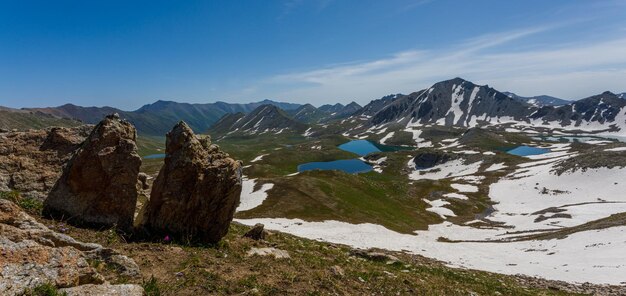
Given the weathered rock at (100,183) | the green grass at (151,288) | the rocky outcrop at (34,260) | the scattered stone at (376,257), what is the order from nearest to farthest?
the rocky outcrop at (34,260) → the green grass at (151,288) → the weathered rock at (100,183) → the scattered stone at (376,257)

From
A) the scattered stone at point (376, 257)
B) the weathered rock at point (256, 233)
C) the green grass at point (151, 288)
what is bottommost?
the scattered stone at point (376, 257)

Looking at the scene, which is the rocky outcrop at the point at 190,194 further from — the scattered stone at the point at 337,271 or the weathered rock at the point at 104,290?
the weathered rock at the point at 104,290

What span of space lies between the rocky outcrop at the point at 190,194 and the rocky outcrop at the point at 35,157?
5152mm

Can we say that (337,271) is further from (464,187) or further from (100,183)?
(464,187)

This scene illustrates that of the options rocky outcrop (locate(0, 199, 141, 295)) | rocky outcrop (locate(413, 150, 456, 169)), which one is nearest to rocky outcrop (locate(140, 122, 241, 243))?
rocky outcrop (locate(0, 199, 141, 295))

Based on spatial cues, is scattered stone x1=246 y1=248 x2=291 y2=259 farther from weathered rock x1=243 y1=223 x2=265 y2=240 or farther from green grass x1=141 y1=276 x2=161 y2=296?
green grass x1=141 y1=276 x2=161 y2=296

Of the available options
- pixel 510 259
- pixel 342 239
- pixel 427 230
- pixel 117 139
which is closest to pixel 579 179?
pixel 427 230

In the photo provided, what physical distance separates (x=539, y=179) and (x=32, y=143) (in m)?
132

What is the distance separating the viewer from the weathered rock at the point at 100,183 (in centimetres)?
1689

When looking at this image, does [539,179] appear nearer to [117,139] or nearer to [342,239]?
[342,239]

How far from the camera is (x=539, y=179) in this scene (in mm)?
115188

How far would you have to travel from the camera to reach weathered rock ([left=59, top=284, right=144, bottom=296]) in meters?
9.33

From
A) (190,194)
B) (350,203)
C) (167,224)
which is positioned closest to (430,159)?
(350,203)

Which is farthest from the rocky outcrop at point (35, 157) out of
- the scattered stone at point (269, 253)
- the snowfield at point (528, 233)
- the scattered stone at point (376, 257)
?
the snowfield at point (528, 233)
